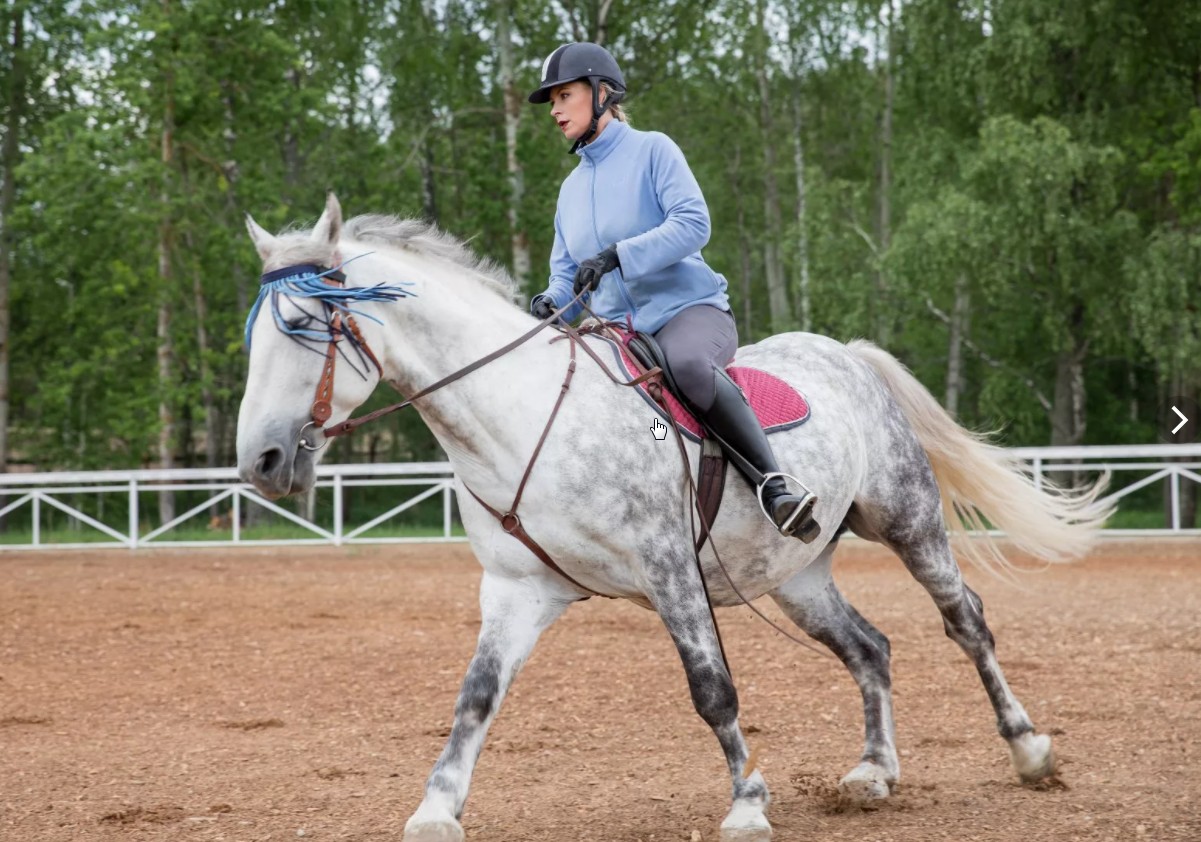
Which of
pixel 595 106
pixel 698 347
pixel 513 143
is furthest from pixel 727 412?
pixel 513 143

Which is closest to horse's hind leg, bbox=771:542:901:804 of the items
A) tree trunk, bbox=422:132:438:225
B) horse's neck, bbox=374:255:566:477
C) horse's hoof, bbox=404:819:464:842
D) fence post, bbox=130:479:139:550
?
horse's neck, bbox=374:255:566:477

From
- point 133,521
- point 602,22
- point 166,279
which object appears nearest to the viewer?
point 133,521

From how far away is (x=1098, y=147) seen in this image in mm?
23547

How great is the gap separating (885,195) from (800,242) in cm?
295

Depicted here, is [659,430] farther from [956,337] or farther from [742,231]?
[742,231]

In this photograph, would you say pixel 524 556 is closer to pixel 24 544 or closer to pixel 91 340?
pixel 24 544

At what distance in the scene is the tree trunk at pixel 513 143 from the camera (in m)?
23.7

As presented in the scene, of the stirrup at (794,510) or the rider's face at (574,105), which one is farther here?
the rider's face at (574,105)

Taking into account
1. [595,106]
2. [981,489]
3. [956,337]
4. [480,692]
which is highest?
[595,106]

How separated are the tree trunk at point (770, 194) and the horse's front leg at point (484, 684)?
26.1 metres

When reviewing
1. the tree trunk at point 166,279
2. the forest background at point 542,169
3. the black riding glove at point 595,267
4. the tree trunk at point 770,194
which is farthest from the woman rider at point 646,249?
the tree trunk at point 770,194

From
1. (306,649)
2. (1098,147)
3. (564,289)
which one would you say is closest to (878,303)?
(1098,147)

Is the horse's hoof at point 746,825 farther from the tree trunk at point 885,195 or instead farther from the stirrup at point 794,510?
the tree trunk at point 885,195

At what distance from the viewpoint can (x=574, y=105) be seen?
4.73m
